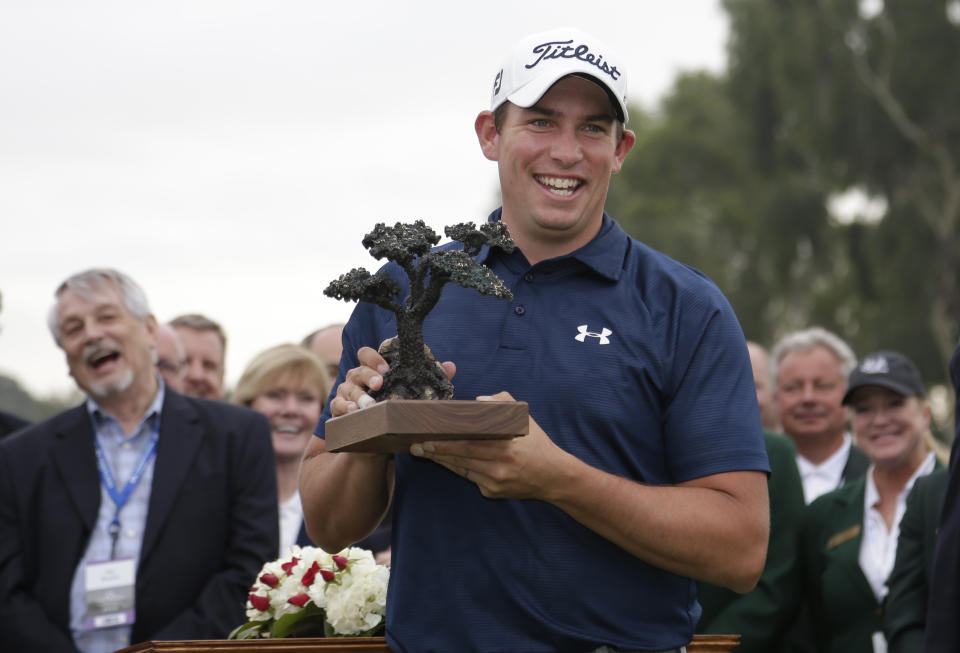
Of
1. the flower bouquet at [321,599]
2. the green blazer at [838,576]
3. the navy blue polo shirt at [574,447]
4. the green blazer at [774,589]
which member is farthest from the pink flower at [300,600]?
the green blazer at [838,576]

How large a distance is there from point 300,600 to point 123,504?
2.26 m

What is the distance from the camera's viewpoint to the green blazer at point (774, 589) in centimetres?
669

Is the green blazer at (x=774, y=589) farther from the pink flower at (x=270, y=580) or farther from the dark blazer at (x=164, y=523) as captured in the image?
the pink flower at (x=270, y=580)

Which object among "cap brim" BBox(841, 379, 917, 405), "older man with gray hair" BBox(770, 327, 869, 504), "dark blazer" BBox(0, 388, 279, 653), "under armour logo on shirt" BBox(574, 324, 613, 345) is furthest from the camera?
"older man with gray hair" BBox(770, 327, 869, 504)

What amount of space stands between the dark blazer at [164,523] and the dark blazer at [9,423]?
1.24m

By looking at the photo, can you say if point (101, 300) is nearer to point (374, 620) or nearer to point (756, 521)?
point (374, 620)

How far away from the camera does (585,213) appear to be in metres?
3.44

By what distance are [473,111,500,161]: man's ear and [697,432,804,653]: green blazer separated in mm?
3483

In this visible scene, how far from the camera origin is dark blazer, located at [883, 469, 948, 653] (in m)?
5.99

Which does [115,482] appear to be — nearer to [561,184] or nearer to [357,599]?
[357,599]

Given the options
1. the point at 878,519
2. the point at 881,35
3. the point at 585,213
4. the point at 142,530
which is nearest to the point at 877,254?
the point at 881,35

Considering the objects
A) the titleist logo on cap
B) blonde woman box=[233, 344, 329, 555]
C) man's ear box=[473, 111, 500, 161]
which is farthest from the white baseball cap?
blonde woman box=[233, 344, 329, 555]

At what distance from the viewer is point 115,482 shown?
20.6 feet

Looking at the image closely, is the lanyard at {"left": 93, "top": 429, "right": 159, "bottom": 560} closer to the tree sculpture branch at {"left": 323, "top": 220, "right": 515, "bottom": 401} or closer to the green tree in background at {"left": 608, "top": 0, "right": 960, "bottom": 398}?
the tree sculpture branch at {"left": 323, "top": 220, "right": 515, "bottom": 401}
